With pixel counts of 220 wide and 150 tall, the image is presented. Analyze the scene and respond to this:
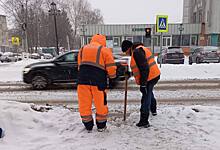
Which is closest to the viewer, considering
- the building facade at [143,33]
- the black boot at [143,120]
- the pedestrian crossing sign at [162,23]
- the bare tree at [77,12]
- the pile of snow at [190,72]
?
the black boot at [143,120]

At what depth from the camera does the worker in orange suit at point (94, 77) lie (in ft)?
13.9

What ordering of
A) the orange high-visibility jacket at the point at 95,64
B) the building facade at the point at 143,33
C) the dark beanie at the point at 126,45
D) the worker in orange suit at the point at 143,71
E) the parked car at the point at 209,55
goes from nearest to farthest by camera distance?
the orange high-visibility jacket at the point at 95,64 < the worker in orange suit at the point at 143,71 < the dark beanie at the point at 126,45 < the parked car at the point at 209,55 < the building facade at the point at 143,33

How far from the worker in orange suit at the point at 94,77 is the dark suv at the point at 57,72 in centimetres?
572

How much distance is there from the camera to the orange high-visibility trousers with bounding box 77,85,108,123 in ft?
14.0

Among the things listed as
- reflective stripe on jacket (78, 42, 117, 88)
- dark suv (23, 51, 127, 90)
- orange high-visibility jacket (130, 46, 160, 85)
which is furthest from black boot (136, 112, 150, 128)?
dark suv (23, 51, 127, 90)

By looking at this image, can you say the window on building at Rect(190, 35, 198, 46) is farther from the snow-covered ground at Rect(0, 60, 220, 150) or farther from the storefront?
the snow-covered ground at Rect(0, 60, 220, 150)

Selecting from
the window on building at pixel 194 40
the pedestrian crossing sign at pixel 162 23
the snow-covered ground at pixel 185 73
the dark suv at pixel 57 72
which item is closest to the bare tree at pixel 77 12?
the window on building at pixel 194 40

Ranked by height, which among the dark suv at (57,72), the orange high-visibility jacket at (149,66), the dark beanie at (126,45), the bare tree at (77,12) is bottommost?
the dark suv at (57,72)

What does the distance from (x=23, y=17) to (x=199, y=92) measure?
31601 mm

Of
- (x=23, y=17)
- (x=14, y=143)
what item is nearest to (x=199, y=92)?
(x=14, y=143)

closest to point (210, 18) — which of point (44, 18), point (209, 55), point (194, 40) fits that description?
point (194, 40)

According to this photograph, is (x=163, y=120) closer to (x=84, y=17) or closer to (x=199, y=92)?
(x=199, y=92)

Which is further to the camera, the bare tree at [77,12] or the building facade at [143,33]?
the bare tree at [77,12]

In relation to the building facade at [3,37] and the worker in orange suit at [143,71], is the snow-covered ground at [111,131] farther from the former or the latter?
the building facade at [3,37]
